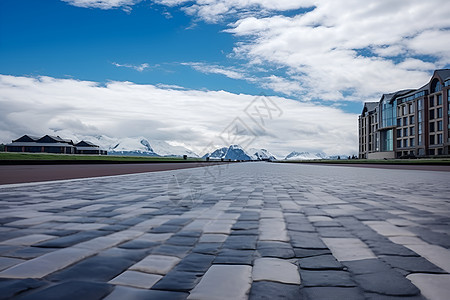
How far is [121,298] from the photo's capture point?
220cm

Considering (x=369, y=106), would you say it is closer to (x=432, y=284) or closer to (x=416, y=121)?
(x=416, y=121)

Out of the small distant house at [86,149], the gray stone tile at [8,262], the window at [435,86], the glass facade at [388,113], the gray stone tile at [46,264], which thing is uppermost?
the window at [435,86]

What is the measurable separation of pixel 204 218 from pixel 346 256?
8.02ft

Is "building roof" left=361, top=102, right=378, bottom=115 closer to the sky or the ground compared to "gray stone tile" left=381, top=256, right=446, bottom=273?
closer to the sky

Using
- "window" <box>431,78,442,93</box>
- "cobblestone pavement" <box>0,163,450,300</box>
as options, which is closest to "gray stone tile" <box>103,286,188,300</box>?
"cobblestone pavement" <box>0,163,450,300</box>

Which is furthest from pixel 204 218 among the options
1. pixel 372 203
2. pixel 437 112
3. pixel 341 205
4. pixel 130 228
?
pixel 437 112

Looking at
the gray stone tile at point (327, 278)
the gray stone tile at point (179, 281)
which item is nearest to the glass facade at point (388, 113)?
the gray stone tile at point (327, 278)

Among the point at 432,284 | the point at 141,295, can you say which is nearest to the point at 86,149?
the point at 141,295

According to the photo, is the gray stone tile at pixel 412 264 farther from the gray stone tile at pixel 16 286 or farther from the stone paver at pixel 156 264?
the gray stone tile at pixel 16 286

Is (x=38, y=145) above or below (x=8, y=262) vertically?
above

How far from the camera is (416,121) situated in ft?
237

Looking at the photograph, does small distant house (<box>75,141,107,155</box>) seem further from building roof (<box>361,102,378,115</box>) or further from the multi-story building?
the multi-story building

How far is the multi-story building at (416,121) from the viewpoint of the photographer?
214ft

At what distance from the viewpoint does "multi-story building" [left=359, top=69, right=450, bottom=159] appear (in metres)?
65.4
